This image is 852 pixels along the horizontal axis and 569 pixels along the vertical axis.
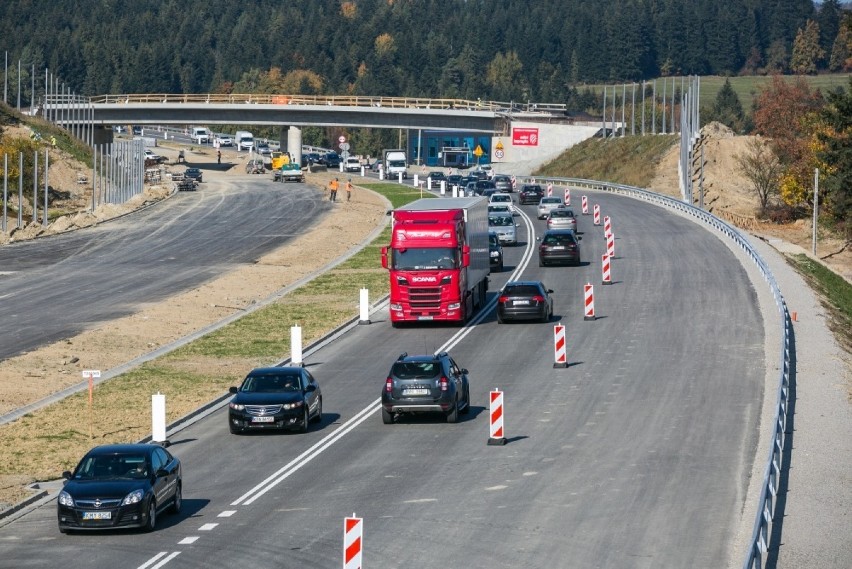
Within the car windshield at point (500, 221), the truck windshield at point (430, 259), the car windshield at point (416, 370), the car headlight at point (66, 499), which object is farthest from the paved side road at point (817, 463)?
the car windshield at point (500, 221)

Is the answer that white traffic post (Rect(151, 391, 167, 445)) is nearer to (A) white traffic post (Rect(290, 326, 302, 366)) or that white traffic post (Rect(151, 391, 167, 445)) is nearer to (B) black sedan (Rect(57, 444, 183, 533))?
(B) black sedan (Rect(57, 444, 183, 533))

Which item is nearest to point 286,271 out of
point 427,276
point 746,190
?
point 427,276

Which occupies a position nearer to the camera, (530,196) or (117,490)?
(117,490)

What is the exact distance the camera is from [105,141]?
502 ft

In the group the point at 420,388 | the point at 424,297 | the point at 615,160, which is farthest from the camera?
the point at 615,160

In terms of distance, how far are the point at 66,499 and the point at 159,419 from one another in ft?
29.1

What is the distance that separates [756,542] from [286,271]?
176 feet

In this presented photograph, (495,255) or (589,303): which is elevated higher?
(495,255)

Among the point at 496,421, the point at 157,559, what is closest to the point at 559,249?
the point at 496,421

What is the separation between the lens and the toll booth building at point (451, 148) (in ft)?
607

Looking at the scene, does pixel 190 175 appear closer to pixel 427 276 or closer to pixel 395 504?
pixel 427 276

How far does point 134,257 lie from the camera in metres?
79.9

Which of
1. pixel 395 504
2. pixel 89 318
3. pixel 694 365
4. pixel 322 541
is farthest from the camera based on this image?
pixel 89 318

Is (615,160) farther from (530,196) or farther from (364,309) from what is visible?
(364,309)
